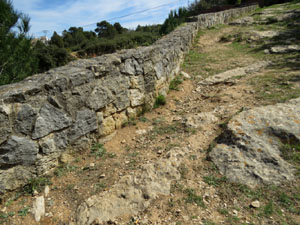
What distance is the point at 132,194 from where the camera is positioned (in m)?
2.33

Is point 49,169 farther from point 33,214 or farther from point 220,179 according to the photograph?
point 220,179

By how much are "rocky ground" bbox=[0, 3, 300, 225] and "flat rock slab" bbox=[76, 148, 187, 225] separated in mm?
11

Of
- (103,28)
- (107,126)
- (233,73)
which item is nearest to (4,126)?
(107,126)

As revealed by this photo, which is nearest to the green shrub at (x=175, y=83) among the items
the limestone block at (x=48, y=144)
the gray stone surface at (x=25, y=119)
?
the limestone block at (x=48, y=144)

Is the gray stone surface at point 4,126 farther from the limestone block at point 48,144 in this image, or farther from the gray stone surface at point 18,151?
the limestone block at point 48,144

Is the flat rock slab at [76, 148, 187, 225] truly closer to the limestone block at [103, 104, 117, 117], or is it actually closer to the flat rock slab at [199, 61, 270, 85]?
the limestone block at [103, 104, 117, 117]

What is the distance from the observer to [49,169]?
8.52ft

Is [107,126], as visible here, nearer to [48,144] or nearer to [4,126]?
[48,144]

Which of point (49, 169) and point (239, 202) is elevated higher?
point (49, 169)

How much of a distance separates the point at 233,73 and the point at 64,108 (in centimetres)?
477

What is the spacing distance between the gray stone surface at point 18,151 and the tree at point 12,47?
217 centimetres

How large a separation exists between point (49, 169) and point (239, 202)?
2.34 m

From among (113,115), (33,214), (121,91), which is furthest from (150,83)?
(33,214)

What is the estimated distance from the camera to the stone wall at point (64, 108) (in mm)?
2219
